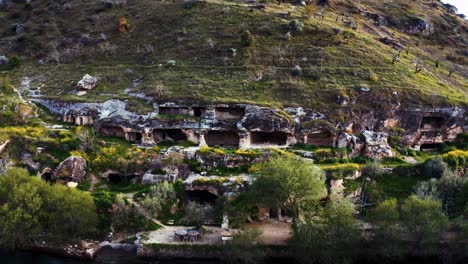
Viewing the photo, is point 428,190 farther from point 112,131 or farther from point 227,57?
point 112,131

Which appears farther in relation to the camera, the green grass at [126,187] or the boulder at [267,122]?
the boulder at [267,122]

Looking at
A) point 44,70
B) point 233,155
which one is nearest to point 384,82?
point 233,155

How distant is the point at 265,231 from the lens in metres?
40.4

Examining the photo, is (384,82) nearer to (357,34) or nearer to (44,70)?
(357,34)

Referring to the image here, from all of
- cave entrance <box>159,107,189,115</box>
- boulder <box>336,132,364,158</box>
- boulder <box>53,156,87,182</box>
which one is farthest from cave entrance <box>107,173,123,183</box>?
boulder <box>336,132,364,158</box>

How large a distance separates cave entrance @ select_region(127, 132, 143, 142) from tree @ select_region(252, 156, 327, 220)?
19.2 metres

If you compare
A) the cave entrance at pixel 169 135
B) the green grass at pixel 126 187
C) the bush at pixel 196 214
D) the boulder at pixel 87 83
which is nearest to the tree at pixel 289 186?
the bush at pixel 196 214

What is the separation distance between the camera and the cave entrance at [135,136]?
175 ft

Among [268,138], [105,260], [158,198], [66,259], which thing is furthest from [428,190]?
[66,259]

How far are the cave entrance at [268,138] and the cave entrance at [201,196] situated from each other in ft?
34.1

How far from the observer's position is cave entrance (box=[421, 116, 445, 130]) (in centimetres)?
5666

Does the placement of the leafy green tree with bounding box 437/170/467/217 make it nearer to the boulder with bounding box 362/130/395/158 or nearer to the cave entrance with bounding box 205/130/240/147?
the boulder with bounding box 362/130/395/158

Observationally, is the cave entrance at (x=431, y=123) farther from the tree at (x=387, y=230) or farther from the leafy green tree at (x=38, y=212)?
the leafy green tree at (x=38, y=212)

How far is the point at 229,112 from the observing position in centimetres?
5559
